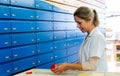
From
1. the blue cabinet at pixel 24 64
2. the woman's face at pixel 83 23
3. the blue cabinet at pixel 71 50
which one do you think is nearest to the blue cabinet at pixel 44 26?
the blue cabinet at pixel 24 64

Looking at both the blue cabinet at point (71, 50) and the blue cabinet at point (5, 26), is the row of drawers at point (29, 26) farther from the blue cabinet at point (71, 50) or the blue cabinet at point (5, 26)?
the blue cabinet at point (71, 50)

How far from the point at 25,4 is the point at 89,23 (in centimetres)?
92

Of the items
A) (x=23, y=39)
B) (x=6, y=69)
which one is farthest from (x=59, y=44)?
(x=6, y=69)

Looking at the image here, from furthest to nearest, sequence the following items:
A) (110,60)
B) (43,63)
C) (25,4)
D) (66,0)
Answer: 1. (110,60)
2. (66,0)
3. (43,63)
4. (25,4)

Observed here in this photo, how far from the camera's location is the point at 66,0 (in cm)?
384

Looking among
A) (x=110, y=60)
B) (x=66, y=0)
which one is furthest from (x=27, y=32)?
(x=110, y=60)

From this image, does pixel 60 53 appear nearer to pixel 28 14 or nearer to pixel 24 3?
pixel 28 14

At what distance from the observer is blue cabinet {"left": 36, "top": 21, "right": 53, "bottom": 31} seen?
2.93 meters

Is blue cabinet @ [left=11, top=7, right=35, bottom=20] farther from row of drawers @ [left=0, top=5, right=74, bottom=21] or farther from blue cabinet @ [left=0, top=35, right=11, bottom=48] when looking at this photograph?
blue cabinet @ [left=0, top=35, right=11, bottom=48]

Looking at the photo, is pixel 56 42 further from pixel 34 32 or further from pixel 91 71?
pixel 91 71

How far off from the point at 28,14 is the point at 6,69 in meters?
0.74

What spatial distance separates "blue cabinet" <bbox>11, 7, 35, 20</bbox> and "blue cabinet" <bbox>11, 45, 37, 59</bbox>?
353mm

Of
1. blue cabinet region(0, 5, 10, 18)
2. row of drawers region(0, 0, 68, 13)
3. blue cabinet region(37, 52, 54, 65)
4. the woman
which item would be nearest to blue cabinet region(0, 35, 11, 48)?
blue cabinet region(0, 5, 10, 18)

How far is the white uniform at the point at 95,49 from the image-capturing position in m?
1.96
